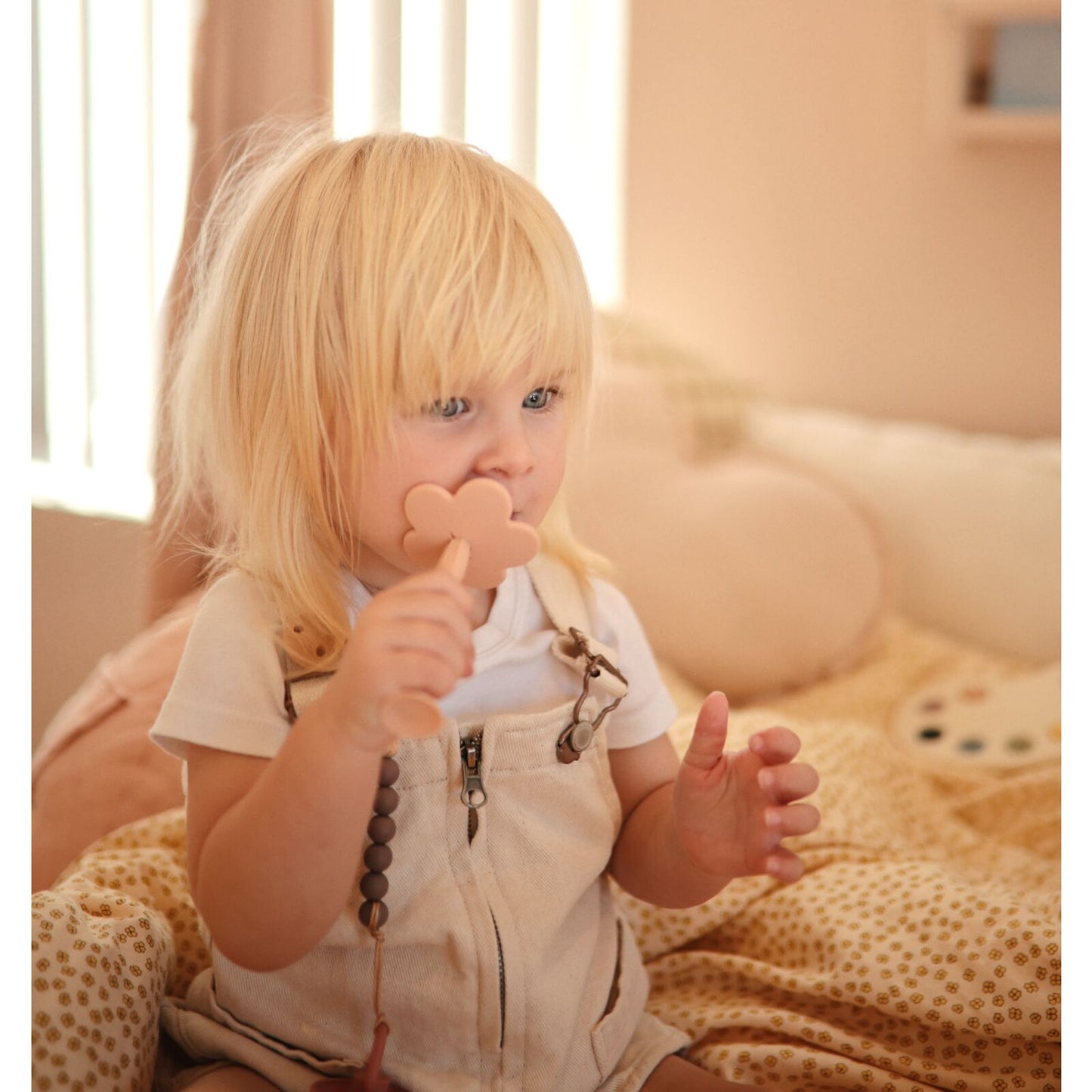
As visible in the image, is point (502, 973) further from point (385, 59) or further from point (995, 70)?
point (995, 70)

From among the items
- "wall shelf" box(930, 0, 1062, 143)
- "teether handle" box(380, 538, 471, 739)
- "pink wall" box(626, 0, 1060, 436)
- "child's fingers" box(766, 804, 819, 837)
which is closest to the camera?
"teether handle" box(380, 538, 471, 739)

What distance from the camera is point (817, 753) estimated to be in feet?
3.16

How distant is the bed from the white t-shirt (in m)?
0.14

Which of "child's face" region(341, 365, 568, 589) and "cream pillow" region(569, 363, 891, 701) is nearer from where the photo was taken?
"child's face" region(341, 365, 568, 589)

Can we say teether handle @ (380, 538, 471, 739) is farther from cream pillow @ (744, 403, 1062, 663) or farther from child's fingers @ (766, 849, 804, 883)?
cream pillow @ (744, 403, 1062, 663)

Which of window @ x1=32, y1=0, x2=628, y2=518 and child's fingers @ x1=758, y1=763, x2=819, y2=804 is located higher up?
window @ x1=32, y1=0, x2=628, y2=518

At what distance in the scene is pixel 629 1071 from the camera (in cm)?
69

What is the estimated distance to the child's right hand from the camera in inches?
20.3

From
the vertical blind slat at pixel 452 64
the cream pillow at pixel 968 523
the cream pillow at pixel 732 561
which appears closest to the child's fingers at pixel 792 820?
the vertical blind slat at pixel 452 64

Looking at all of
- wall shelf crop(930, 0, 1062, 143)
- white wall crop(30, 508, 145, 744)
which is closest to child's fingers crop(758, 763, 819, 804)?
white wall crop(30, 508, 145, 744)

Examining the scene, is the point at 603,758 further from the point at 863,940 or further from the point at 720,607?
the point at 720,607
